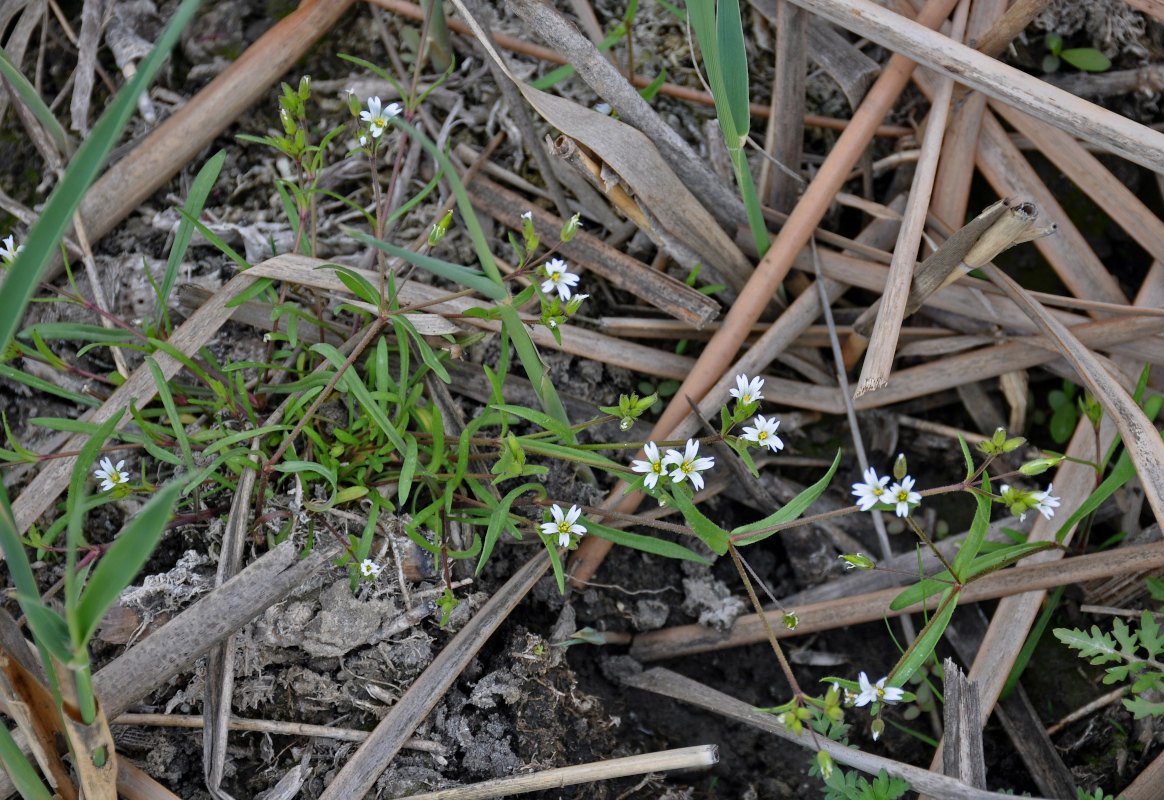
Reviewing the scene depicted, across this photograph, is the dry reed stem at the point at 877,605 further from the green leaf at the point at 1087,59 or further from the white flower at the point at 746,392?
the green leaf at the point at 1087,59

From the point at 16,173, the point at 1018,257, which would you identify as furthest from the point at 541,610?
the point at 16,173

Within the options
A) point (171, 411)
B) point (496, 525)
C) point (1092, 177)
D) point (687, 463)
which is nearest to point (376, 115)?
point (171, 411)

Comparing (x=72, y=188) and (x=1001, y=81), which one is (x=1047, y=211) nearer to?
(x=1001, y=81)

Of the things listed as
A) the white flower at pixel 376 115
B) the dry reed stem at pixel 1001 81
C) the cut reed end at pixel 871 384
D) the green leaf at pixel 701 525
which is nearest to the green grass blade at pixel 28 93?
the white flower at pixel 376 115

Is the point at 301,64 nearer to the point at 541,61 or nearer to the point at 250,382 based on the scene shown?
the point at 541,61

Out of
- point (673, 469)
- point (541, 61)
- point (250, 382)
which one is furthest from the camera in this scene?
point (541, 61)
